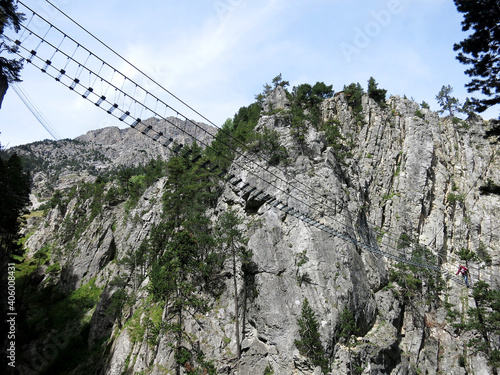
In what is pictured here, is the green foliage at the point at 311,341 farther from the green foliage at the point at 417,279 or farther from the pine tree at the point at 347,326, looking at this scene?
the green foliage at the point at 417,279

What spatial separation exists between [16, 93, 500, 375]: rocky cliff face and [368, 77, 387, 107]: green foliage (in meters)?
1.80

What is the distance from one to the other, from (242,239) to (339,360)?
1668 cm

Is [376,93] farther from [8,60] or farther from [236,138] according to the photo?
[8,60]

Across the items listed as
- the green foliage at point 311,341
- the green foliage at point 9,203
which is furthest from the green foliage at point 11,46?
the green foliage at point 311,341

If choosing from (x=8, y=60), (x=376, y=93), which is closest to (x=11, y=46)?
(x=8, y=60)

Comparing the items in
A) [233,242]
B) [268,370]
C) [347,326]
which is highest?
[233,242]

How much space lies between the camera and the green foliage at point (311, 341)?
2952 centimetres

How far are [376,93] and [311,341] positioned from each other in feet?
170

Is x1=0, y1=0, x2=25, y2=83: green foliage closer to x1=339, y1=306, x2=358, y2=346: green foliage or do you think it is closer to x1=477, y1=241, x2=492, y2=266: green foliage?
x1=339, y1=306, x2=358, y2=346: green foliage

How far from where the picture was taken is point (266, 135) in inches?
1929

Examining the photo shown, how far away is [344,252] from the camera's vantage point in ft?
124

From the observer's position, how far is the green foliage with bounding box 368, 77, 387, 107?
63.1m

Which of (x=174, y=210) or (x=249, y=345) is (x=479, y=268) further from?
(x=174, y=210)

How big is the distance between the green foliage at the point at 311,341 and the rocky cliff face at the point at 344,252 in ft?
2.74
